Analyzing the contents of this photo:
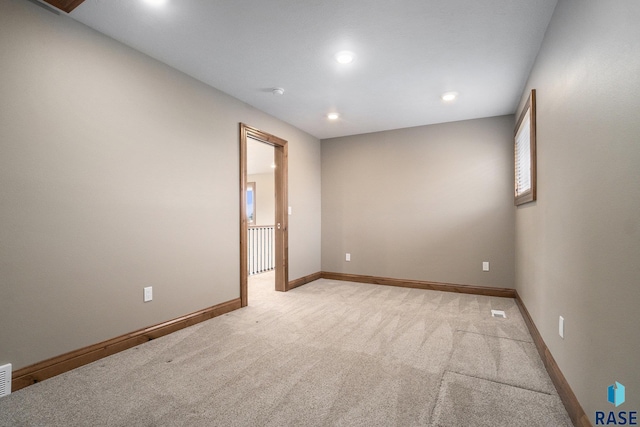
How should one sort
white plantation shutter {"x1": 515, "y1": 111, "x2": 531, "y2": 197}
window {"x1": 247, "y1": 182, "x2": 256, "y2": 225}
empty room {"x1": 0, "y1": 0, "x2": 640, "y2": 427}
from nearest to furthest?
empty room {"x1": 0, "y1": 0, "x2": 640, "y2": 427}
white plantation shutter {"x1": 515, "y1": 111, "x2": 531, "y2": 197}
window {"x1": 247, "y1": 182, "x2": 256, "y2": 225}

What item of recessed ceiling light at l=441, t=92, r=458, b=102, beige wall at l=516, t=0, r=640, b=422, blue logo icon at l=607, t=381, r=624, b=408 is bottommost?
blue logo icon at l=607, t=381, r=624, b=408

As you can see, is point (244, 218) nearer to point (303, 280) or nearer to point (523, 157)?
point (303, 280)

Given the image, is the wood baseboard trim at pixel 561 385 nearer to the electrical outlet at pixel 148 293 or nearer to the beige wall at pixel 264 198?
the electrical outlet at pixel 148 293

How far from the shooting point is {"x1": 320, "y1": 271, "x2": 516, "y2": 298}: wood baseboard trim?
406 centimetres

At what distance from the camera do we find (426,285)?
176 inches

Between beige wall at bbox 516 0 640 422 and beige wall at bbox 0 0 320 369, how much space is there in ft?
9.55

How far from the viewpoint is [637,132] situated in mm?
1038

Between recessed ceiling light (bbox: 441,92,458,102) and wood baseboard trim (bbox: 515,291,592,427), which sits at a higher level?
recessed ceiling light (bbox: 441,92,458,102)

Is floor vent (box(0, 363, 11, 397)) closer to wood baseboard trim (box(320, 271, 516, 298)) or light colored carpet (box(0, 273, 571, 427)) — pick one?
light colored carpet (box(0, 273, 571, 427))

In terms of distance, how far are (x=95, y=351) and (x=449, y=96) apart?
399 cm

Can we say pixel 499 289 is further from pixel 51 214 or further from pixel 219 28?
pixel 51 214

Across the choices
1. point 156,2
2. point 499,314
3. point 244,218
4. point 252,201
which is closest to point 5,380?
point 244,218

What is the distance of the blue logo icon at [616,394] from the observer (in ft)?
3.68

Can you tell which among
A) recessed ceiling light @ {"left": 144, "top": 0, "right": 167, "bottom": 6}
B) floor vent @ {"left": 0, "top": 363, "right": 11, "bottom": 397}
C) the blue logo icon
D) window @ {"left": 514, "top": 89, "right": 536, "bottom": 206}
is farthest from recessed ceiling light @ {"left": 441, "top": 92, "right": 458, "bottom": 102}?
floor vent @ {"left": 0, "top": 363, "right": 11, "bottom": 397}
